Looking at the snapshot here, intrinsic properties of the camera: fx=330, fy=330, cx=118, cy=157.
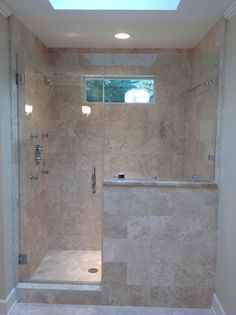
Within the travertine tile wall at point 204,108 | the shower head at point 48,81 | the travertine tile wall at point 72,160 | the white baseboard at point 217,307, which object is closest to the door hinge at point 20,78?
the shower head at point 48,81

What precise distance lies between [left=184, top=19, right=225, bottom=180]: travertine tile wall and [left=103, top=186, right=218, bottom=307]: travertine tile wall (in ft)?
1.05

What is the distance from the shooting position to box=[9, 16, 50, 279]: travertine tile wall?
9.36 feet

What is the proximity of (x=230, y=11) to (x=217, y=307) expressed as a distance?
2331 millimetres

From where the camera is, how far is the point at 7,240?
2.71 m

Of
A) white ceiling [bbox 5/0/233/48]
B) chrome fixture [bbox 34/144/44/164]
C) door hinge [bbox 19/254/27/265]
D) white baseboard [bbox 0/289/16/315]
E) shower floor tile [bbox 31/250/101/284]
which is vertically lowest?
white baseboard [bbox 0/289/16/315]

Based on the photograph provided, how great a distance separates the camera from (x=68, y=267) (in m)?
3.40

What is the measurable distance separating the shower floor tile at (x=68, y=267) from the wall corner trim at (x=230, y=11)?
97.8 inches

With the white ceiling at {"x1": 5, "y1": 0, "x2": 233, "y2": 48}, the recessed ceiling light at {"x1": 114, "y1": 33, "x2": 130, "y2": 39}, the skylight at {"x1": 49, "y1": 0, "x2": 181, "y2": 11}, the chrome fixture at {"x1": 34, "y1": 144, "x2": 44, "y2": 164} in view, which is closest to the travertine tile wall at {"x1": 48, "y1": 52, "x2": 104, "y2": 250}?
the chrome fixture at {"x1": 34, "y1": 144, "x2": 44, "y2": 164}

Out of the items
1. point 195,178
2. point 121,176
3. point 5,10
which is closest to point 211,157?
point 195,178

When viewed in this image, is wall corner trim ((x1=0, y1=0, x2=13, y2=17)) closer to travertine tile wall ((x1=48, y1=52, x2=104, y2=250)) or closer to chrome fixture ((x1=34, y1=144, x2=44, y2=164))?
travertine tile wall ((x1=48, y1=52, x2=104, y2=250))

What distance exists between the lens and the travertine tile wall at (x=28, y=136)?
2.85m

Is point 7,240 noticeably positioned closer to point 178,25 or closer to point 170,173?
point 170,173

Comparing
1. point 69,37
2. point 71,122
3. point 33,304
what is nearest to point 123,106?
point 71,122

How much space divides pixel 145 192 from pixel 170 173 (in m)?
0.41
